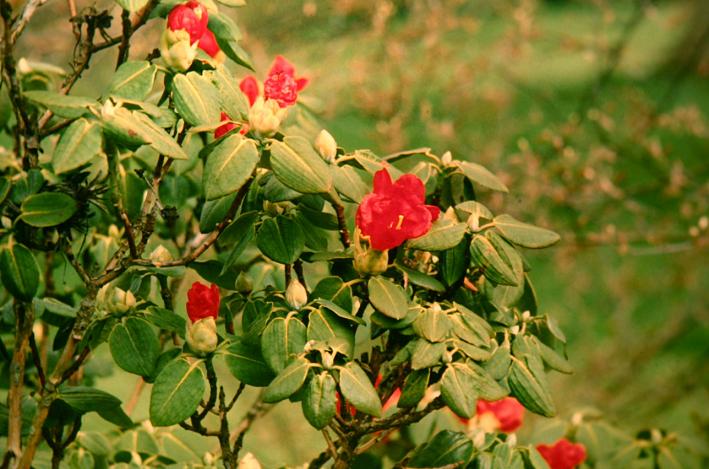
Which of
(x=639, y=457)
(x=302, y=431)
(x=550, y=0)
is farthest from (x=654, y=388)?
(x=550, y=0)

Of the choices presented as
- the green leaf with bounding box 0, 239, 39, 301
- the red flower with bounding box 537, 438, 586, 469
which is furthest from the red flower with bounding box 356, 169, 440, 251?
the red flower with bounding box 537, 438, 586, 469

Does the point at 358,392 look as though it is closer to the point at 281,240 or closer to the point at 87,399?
the point at 281,240

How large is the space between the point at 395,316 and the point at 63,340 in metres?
0.48

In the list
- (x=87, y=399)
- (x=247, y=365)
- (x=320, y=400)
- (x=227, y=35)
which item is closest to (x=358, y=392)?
(x=320, y=400)

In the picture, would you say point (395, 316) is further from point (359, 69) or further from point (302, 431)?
point (359, 69)

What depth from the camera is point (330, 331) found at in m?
0.94

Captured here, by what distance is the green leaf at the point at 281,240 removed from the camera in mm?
962

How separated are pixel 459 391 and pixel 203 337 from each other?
0.27m

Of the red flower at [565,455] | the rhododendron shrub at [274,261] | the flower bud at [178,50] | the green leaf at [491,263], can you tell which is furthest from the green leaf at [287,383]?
the red flower at [565,455]

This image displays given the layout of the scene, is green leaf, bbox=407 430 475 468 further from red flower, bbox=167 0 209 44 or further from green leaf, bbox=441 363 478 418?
red flower, bbox=167 0 209 44

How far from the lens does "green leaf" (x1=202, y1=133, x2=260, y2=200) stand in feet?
2.85

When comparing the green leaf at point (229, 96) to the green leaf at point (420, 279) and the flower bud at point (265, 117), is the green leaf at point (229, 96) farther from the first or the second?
the green leaf at point (420, 279)

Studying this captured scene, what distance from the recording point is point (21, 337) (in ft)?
3.56

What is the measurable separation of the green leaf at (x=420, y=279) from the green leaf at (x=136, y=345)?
28 cm
